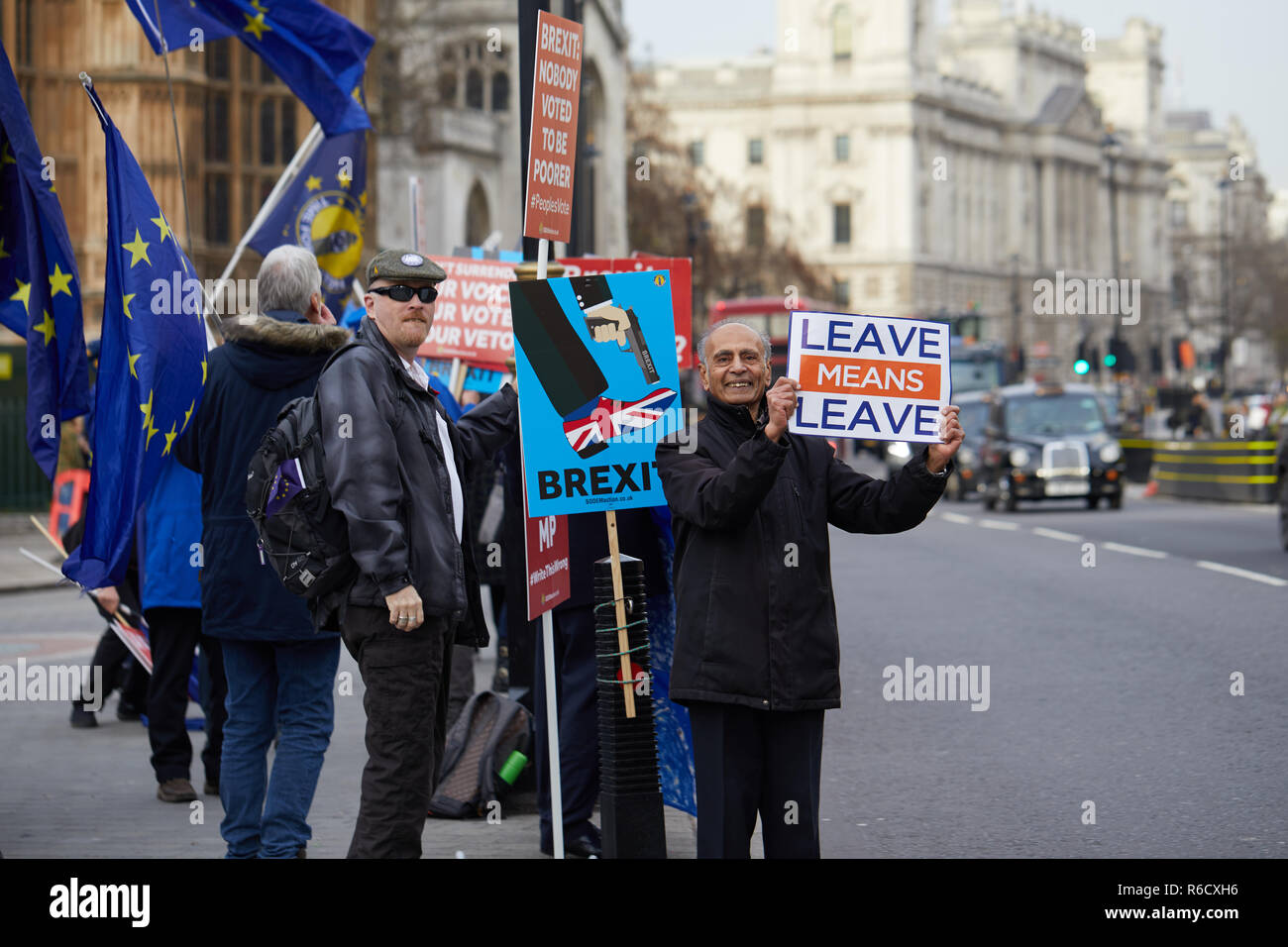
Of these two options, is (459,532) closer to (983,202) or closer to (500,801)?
(500,801)

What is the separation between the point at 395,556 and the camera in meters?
5.48

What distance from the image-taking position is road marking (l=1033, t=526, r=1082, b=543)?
22.7 metres

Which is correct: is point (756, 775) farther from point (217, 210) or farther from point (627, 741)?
point (217, 210)

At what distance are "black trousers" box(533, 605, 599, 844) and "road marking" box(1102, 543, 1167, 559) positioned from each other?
1299 centimetres

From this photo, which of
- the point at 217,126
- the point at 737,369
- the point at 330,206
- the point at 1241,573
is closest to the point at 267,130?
the point at 217,126

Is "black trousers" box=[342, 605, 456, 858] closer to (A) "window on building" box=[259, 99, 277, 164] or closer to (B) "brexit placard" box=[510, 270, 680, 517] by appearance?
(B) "brexit placard" box=[510, 270, 680, 517]

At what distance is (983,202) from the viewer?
141 metres

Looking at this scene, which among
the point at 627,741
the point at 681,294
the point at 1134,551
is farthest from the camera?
the point at 1134,551

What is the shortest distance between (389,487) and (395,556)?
0.61 feet

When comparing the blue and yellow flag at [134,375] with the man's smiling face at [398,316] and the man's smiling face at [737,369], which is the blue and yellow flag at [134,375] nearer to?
the man's smiling face at [398,316]

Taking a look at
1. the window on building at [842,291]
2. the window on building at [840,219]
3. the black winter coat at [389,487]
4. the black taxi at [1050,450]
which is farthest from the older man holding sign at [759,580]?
the window on building at [840,219]

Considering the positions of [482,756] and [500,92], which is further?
[500,92]

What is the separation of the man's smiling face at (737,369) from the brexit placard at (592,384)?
0.91 m
